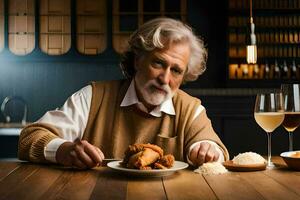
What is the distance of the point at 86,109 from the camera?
2.73 m

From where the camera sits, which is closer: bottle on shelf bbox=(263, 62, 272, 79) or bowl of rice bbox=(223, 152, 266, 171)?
bowl of rice bbox=(223, 152, 266, 171)

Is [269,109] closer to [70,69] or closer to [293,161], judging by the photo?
[293,161]

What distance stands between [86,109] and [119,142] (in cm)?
23

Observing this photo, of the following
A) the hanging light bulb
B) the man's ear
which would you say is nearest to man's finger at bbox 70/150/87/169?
the man's ear

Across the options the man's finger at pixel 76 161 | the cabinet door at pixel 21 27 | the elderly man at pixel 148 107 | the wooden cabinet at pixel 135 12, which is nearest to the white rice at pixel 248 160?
the elderly man at pixel 148 107

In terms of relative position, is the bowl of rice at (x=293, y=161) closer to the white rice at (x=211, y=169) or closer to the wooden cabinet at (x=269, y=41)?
the white rice at (x=211, y=169)

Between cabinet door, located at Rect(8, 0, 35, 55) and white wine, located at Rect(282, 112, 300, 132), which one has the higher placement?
cabinet door, located at Rect(8, 0, 35, 55)

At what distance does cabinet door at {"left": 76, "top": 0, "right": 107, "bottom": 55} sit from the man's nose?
181 inches

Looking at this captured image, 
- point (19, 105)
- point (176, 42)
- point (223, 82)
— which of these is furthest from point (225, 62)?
point (176, 42)

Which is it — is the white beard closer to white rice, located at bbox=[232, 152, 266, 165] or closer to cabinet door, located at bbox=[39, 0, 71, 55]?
white rice, located at bbox=[232, 152, 266, 165]

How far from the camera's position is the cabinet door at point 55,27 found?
7.18 meters

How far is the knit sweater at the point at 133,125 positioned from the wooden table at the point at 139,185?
0.62 m

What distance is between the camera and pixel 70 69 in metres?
7.23

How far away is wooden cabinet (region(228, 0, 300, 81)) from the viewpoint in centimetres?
698
